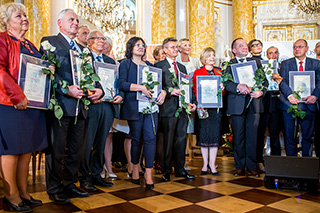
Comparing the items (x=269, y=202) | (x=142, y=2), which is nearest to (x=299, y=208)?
(x=269, y=202)

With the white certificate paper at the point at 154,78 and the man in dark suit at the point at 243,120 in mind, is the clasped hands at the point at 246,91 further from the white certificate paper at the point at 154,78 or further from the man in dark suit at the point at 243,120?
the white certificate paper at the point at 154,78

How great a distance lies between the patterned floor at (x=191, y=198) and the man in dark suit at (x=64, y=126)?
193 millimetres

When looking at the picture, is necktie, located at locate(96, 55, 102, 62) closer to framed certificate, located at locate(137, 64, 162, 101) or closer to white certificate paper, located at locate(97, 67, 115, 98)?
white certificate paper, located at locate(97, 67, 115, 98)

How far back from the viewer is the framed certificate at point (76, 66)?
2.89m

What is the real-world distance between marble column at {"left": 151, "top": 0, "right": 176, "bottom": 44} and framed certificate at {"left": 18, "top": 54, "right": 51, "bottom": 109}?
5.86 metres

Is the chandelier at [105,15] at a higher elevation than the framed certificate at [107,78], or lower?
higher

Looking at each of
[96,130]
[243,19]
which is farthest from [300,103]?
[243,19]

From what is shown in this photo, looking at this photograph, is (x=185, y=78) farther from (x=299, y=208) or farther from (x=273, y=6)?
(x=273, y=6)

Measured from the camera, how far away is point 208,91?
13.8ft

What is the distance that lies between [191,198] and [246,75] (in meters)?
1.79

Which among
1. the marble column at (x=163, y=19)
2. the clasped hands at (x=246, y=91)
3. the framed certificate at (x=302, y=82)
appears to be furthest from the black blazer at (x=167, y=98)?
the marble column at (x=163, y=19)

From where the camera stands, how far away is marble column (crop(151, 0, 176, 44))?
328 inches

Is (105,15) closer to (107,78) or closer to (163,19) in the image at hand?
(163,19)

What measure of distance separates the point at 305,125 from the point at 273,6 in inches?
429
